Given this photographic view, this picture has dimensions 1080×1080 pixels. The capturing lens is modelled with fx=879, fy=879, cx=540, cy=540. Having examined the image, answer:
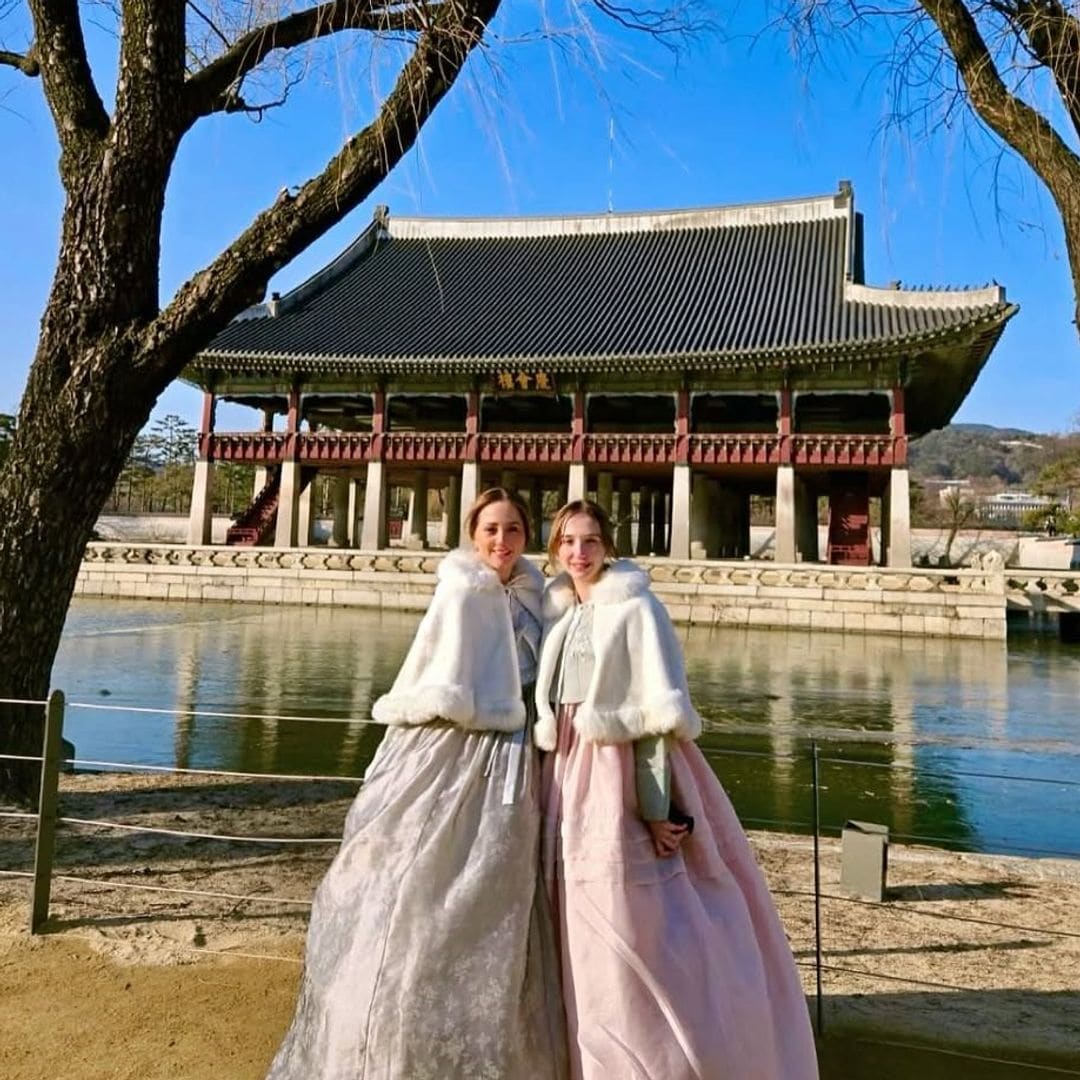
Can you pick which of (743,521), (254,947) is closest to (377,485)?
(743,521)

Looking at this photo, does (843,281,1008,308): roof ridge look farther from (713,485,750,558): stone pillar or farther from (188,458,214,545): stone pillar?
(188,458,214,545): stone pillar

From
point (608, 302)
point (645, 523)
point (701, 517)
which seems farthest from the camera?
point (645, 523)

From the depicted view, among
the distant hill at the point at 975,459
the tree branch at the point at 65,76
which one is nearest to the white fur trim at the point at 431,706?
the tree branch at the point at 65,76

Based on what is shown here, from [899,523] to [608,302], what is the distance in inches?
395

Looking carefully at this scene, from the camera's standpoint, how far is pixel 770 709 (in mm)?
9828

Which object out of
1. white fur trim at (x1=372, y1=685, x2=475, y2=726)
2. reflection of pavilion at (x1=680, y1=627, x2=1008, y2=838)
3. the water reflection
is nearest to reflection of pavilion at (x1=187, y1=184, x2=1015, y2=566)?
reflection of pavilion at (x1=680, y1=627, x2=1008, y2=838)

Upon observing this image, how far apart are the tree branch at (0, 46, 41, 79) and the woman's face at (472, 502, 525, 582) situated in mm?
3784

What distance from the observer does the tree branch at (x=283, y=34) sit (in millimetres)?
3543

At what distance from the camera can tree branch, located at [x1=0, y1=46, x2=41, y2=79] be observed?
4301 mm

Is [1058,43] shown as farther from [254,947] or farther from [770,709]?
[770,709]

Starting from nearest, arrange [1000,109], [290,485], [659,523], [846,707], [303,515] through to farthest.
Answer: [1000,109] → [846,707] → [290,485] → [303,515] → [659,523]

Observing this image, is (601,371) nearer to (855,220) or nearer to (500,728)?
(855,220)

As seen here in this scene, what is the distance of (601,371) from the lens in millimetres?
21359

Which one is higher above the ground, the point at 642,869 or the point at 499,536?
the point at 499,536
